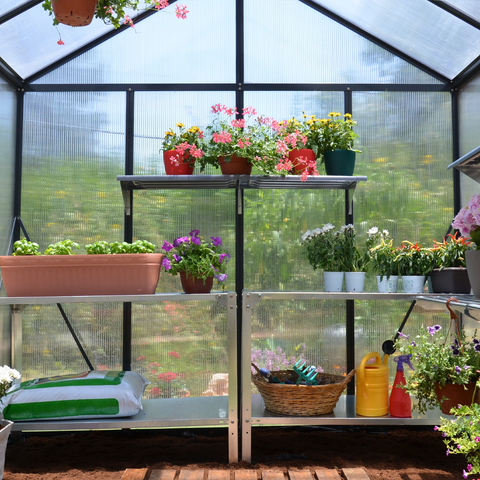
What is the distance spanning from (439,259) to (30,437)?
2719mm

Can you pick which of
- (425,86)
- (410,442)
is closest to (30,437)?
(410,442)

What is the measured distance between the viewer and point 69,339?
3.40 metres

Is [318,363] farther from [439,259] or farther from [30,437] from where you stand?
[30,437]

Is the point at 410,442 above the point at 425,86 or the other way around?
the other way around

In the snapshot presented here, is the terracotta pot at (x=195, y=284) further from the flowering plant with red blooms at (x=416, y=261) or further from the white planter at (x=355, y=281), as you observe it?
the flowering plant with red blooms at (x=416, y=261)

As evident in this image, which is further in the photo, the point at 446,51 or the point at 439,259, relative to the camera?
the point at 446,51

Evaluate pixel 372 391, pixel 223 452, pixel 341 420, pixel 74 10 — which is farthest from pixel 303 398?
pixel 74 10

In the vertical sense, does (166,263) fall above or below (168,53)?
below

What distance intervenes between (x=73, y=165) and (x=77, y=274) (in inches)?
37.4

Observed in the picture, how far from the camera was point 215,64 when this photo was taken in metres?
3.51

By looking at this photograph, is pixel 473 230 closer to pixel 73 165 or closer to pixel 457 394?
pixel 457 394

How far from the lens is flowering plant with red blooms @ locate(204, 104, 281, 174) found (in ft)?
9.84

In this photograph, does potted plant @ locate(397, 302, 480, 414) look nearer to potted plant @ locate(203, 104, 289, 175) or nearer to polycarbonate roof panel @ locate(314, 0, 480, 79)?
potted plant @ locate(203, 104, 289, 175)

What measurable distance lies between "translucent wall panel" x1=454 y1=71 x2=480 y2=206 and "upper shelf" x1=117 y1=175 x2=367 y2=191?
74cm
